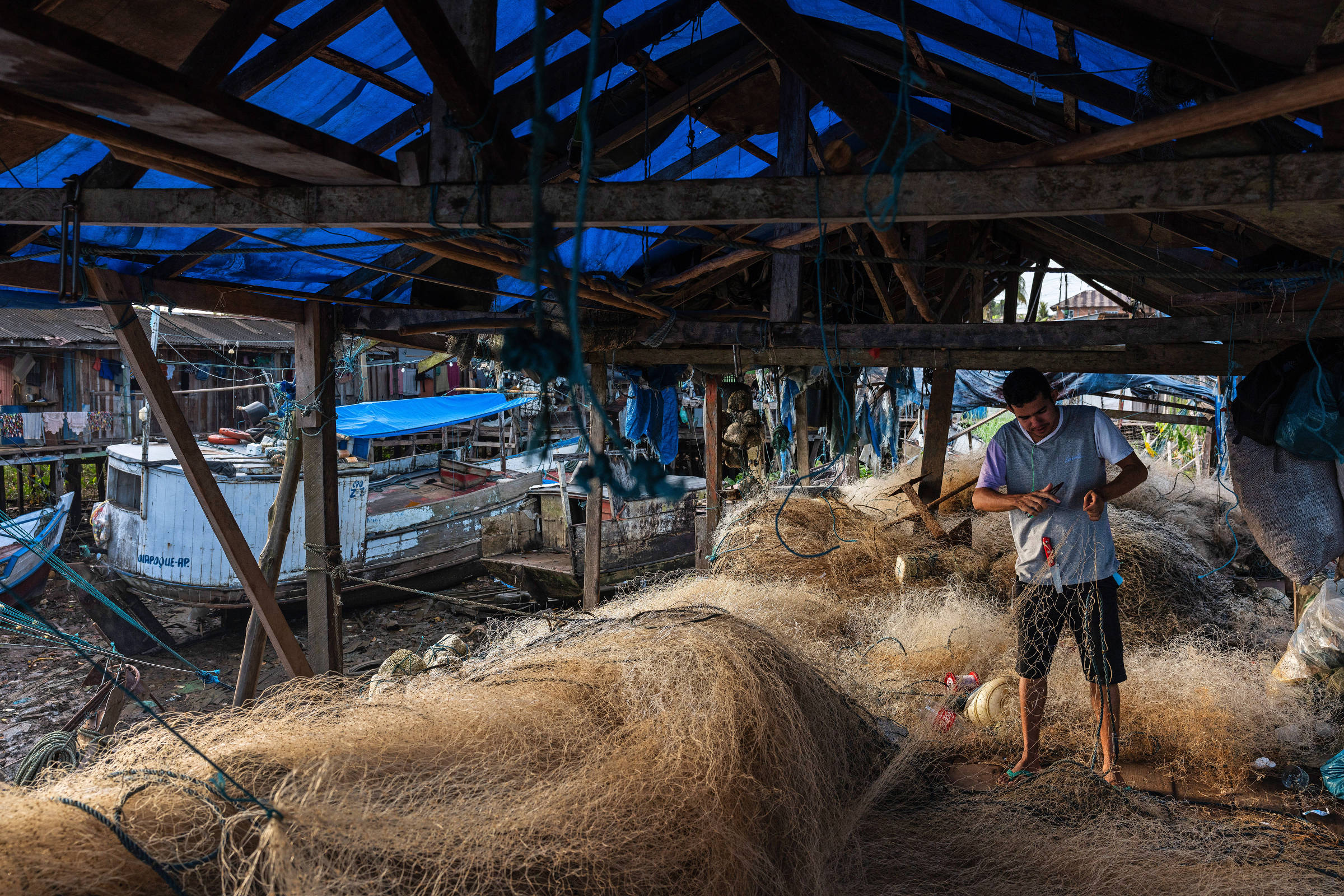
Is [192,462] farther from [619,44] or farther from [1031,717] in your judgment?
[1031,717]

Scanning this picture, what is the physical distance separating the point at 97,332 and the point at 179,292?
48.2 feet

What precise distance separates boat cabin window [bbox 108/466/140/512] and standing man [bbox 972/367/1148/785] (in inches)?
496

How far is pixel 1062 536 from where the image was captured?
3.61 meters

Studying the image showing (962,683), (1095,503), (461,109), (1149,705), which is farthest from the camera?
(962,683)

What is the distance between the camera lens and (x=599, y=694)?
3.24 meters

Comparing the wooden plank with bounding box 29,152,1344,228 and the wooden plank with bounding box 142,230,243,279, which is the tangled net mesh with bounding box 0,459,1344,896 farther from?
the wooden plank with bounding box 142,230,243,279

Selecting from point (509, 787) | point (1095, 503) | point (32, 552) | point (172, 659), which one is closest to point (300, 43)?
point (509, 787)

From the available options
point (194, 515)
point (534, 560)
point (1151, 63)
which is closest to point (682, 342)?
point (1151, 63)

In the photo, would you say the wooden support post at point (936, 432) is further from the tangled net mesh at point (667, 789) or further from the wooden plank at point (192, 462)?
the wooden plank at point (192, 462)

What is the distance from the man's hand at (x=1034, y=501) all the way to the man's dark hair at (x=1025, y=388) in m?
0.42

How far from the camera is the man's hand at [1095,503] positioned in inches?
137

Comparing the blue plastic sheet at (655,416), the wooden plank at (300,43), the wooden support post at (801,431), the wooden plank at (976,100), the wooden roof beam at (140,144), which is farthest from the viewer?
the wooden support post at (801,431)

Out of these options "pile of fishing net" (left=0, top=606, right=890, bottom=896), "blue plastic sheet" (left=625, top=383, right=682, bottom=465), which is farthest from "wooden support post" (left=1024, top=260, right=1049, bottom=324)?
"pile of fishing net" (left=0, top=606, right=890, bottom=896)

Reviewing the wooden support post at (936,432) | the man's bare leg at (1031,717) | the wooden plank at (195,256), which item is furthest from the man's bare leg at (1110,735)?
the wooden plank at (195,256)
